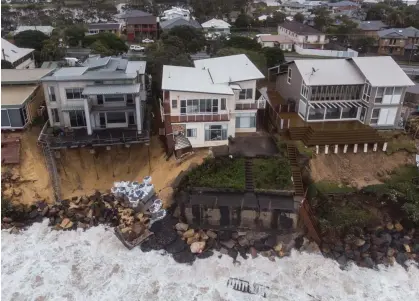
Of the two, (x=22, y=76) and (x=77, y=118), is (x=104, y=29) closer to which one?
(x=22, y=76)

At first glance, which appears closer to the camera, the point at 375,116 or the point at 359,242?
the point at 359,242

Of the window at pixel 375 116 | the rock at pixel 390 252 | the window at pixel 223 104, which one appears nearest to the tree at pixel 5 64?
the window at pixel 223 104

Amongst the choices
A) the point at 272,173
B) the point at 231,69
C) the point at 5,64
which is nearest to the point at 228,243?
the point at 272,173

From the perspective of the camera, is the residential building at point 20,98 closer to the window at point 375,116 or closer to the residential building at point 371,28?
the window at point 375,116

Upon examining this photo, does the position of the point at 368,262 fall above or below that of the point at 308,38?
below

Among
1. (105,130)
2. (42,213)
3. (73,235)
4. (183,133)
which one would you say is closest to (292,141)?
(183,133)

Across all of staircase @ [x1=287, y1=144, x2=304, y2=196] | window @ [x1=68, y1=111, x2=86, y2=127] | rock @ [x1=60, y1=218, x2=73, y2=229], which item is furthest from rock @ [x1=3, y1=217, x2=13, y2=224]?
staircase @ [x1=287, y1=144, x2=304, y2=196]
